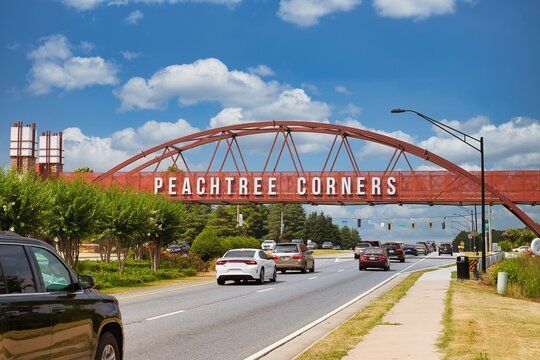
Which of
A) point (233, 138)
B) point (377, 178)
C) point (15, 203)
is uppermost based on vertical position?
point (233, 138)

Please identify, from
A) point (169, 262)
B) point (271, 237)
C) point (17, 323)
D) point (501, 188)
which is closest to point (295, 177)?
point (501, 188)

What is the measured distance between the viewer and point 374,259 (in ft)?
153

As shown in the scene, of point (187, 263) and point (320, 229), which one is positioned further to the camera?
point (320, 229)

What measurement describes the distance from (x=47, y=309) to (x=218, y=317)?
36.4 feet

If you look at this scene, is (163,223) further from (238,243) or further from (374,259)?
(238,243)

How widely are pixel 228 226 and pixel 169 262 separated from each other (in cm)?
7483

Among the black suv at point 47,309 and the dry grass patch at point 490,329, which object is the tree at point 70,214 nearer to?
the dry grass patch at point 490,329

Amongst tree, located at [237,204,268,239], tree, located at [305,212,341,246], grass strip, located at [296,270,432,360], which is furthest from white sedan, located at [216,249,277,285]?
tree, located at [305,212,341,246]

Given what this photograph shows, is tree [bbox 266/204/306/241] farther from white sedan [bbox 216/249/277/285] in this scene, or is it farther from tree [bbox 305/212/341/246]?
white sedan [bbox 216/249/277/285]

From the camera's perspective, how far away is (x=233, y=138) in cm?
7950

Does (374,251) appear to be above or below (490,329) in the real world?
above

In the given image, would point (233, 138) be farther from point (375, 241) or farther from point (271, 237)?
point (271, 237)

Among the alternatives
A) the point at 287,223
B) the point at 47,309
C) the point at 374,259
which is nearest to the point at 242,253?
the point at 374,259

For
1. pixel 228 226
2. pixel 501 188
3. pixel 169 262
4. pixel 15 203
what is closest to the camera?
pixel 15 203
